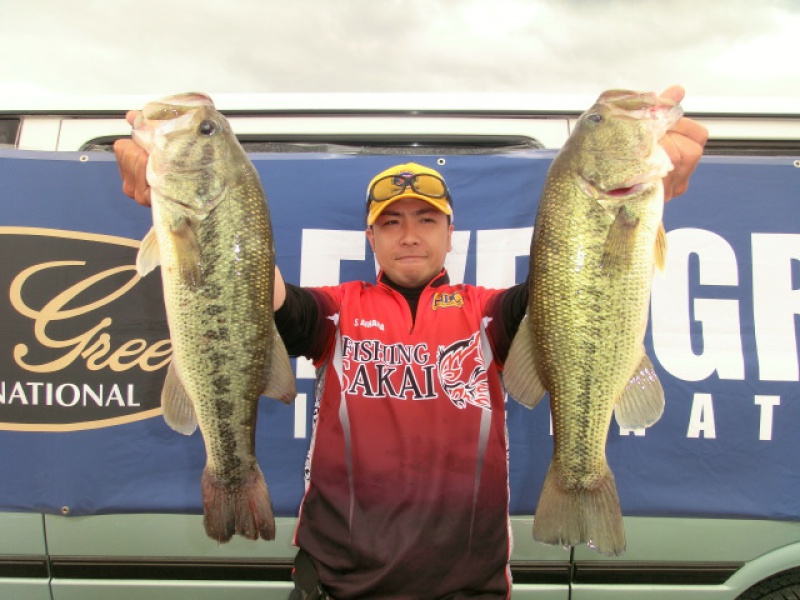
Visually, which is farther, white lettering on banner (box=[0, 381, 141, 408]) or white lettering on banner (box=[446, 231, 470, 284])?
white lettering on banner (box=[446, 231, 470, 284])

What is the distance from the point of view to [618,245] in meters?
1.64

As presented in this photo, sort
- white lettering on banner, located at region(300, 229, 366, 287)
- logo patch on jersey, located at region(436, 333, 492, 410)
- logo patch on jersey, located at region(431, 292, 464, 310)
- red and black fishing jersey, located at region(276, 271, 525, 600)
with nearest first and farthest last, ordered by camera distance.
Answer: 1. red and black fishing jersey, located at region(276, 271, 525, 600)
2. logo patch on jersey, located at region(436, 333, 492, 410)
3. logo patch on jersey, located at region(431, 292, 464, 310)
4. white lettering on banner, located at region(300, 229, 366, 287)

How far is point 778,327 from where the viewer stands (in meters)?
2.46

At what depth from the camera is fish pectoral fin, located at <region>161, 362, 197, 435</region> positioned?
179 cm

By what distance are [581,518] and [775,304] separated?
163cm

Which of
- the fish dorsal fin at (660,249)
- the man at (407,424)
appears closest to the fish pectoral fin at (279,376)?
the man at (407,424)

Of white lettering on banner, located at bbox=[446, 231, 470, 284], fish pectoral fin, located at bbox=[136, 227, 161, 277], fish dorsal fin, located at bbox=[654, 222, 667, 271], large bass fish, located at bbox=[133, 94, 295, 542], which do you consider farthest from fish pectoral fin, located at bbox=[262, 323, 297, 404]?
fish dorsal fin, located at bbox=[654, 222, 667, 271]

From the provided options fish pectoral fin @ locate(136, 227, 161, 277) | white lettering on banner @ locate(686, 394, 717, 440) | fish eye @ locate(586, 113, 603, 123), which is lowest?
white lettering on banner @ locate(686, 394, 717, 440)

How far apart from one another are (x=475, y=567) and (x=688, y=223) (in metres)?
1.95

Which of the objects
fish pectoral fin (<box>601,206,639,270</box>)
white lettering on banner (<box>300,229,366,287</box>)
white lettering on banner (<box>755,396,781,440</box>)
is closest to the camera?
fish pectoral fin (<box>601,206,639,270</box>)

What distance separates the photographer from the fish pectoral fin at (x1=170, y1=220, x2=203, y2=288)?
5.50ft

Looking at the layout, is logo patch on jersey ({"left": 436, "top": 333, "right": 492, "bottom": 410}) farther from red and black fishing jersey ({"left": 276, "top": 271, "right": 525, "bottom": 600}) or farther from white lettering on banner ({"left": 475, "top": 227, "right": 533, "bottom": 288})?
white lettering on banner ({"left": 475, "top": 227, "right": 533, "bottom": 288})

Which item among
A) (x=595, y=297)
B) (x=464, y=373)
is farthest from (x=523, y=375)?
(x=595, y=297)

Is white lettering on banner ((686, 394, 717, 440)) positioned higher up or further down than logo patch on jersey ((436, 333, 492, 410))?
further down
